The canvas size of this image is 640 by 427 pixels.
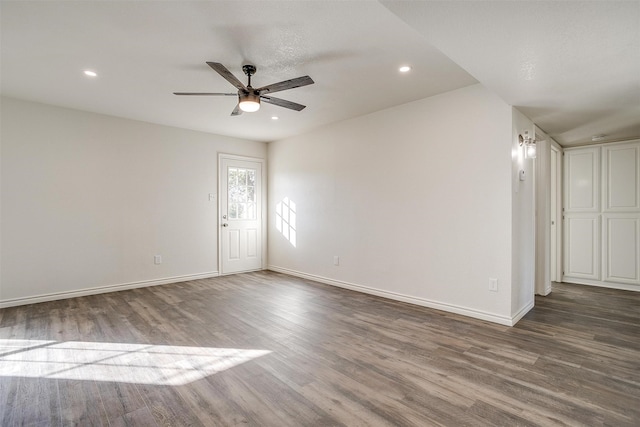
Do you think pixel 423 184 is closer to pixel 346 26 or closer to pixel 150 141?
pixel 346 26

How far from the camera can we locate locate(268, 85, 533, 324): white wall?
3.23 meters

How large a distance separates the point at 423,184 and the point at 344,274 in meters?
1.85

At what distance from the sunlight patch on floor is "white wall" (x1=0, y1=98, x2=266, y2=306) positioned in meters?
1.52

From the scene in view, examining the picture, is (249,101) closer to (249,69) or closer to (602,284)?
(249,69)

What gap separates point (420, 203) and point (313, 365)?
2.32 m

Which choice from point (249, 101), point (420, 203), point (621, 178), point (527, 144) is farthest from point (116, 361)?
point (621, 178)

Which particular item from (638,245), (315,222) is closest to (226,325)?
(315,222)

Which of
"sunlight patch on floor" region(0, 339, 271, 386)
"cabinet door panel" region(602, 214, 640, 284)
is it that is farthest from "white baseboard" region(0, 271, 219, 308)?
"cabinet door panel" region(602, 214, 640, 284)

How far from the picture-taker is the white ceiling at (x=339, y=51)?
5.98 ft

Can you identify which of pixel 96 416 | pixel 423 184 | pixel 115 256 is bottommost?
pixel 96 416

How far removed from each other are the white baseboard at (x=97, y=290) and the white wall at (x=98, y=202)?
0.06 feet

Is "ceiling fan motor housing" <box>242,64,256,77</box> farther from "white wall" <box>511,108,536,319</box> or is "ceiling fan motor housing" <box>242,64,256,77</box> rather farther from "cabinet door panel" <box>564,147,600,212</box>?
"cabinet door panel" <box>564,147,600,212</box>

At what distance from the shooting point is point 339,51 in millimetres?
2619

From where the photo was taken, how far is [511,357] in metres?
2.46
